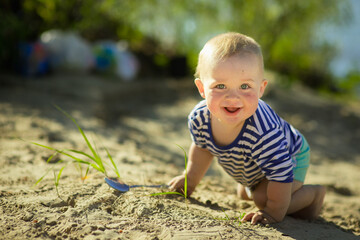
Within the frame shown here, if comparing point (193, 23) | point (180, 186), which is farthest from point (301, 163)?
point (193, 23)

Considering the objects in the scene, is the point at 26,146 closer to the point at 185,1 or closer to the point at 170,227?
the point at 170,227

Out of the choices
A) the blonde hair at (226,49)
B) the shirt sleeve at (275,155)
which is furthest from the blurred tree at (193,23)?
the shirt sleeve at (275,155)

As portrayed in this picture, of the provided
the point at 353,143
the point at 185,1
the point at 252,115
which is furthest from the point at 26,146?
the point at 185,1

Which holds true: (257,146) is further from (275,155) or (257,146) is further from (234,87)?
(234,87)

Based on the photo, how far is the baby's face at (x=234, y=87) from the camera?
71.3 inches

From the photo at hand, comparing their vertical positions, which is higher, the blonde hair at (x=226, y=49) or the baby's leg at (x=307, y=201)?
the blonde hair at (x=226, y=49)

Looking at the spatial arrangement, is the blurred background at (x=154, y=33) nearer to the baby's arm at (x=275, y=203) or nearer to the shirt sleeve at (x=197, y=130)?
the shirt sleeve at (x=197, y=130)

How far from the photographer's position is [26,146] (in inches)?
117

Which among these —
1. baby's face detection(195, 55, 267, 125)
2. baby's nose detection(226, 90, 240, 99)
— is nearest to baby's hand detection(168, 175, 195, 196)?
baby's face detection(195, 55, 267, 125)

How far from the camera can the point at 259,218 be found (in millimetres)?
1948

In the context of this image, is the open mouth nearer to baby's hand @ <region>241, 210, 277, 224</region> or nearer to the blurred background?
baby's hand @ <region>241, 210, 277, 224</region>

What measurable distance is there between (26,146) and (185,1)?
483 centimetres

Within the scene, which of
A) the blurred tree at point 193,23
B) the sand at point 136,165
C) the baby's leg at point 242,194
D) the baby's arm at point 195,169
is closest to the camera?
the sand at point 136,165

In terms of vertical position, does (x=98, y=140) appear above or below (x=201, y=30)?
below
